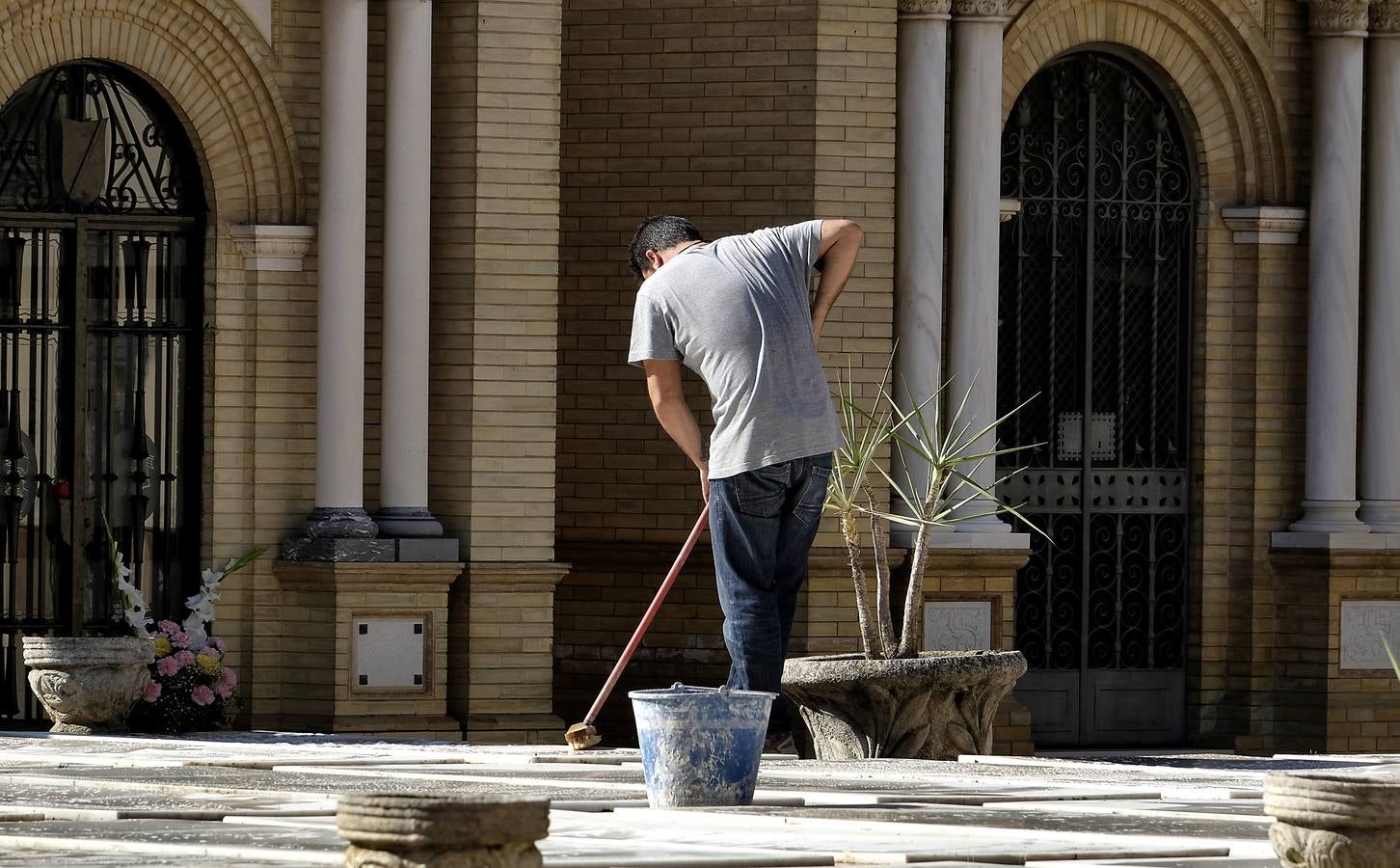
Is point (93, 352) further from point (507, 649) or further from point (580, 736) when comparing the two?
point (580, 736)

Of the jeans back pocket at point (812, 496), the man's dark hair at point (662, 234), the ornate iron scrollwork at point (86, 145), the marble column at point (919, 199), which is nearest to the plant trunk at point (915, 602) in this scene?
the jeans back pocket at point (812, 496)

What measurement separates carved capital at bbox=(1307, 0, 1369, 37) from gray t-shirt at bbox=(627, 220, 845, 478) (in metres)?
7.56

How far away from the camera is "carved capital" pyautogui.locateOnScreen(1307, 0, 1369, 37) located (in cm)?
1568

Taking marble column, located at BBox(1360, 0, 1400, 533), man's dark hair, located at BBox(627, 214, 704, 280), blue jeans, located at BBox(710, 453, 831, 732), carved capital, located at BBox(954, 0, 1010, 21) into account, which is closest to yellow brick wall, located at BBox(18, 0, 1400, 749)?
marble column, located at BBox(1360, 0, 1400, 533)

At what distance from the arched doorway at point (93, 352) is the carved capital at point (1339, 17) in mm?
6390

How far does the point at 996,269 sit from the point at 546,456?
2794 mm

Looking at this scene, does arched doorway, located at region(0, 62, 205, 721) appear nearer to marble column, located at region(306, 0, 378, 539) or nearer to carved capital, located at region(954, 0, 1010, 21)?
marble column, located at region(306, 0, 378, 539)

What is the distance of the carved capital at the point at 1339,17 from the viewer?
15.7 metres

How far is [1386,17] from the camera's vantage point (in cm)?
1582

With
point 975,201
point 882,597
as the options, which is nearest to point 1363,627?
point 975,201

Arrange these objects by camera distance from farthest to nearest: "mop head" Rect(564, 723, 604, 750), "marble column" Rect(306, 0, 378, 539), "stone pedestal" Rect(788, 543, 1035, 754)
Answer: "stone pedestal" Rect(788, 543, 1035, 754), "marble column" Rect(306, 0, 378, 539), "mop head" Rect(564, 723, 604, 750)

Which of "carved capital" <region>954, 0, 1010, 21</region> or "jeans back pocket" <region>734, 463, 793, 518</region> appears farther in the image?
"carved capital" <region>954, 0, 1010, 21</region>

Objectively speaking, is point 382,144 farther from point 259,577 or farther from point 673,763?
point 673,763

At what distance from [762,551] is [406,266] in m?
5.01
